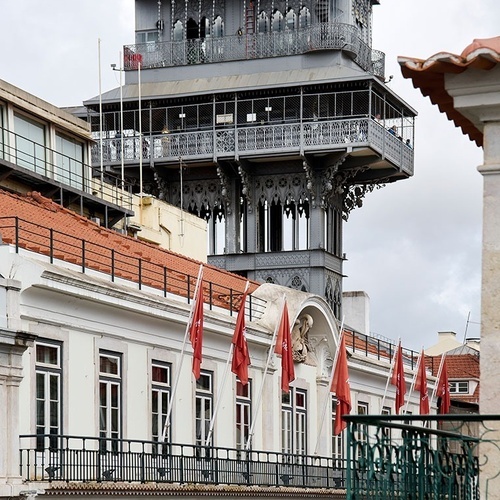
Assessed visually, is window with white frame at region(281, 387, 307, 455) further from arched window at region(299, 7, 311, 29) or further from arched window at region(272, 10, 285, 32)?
arched window at region(272, 10, 285, 32)

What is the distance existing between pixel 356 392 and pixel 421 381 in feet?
7.78

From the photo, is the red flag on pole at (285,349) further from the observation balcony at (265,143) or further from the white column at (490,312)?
the white column at (490,312)

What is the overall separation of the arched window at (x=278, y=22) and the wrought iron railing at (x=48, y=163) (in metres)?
17.4

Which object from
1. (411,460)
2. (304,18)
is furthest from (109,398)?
(304,18)

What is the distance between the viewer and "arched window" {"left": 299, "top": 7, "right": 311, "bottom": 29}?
230ft

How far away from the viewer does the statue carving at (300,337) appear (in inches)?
1784

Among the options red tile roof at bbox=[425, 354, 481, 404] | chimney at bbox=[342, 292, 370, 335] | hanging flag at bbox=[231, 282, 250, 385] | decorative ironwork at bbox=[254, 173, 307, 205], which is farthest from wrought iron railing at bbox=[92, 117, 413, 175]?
hanging flag at bbox=[231, 282, 250, 385]

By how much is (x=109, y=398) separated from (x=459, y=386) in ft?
175

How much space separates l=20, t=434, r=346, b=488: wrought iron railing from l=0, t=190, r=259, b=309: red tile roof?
345 cm

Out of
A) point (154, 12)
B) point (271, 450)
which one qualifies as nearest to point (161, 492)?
point (271, 450)

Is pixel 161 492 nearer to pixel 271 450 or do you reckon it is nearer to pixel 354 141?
pixel 271 450

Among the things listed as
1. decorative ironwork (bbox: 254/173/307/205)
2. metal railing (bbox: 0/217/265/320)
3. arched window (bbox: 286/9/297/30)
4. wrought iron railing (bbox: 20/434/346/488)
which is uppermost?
arched window (bbox: 286/9/297/30)

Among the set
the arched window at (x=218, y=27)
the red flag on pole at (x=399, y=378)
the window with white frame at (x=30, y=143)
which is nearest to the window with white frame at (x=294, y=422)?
the red flag on pole at (x=399, y=378)

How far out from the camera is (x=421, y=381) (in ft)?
170
